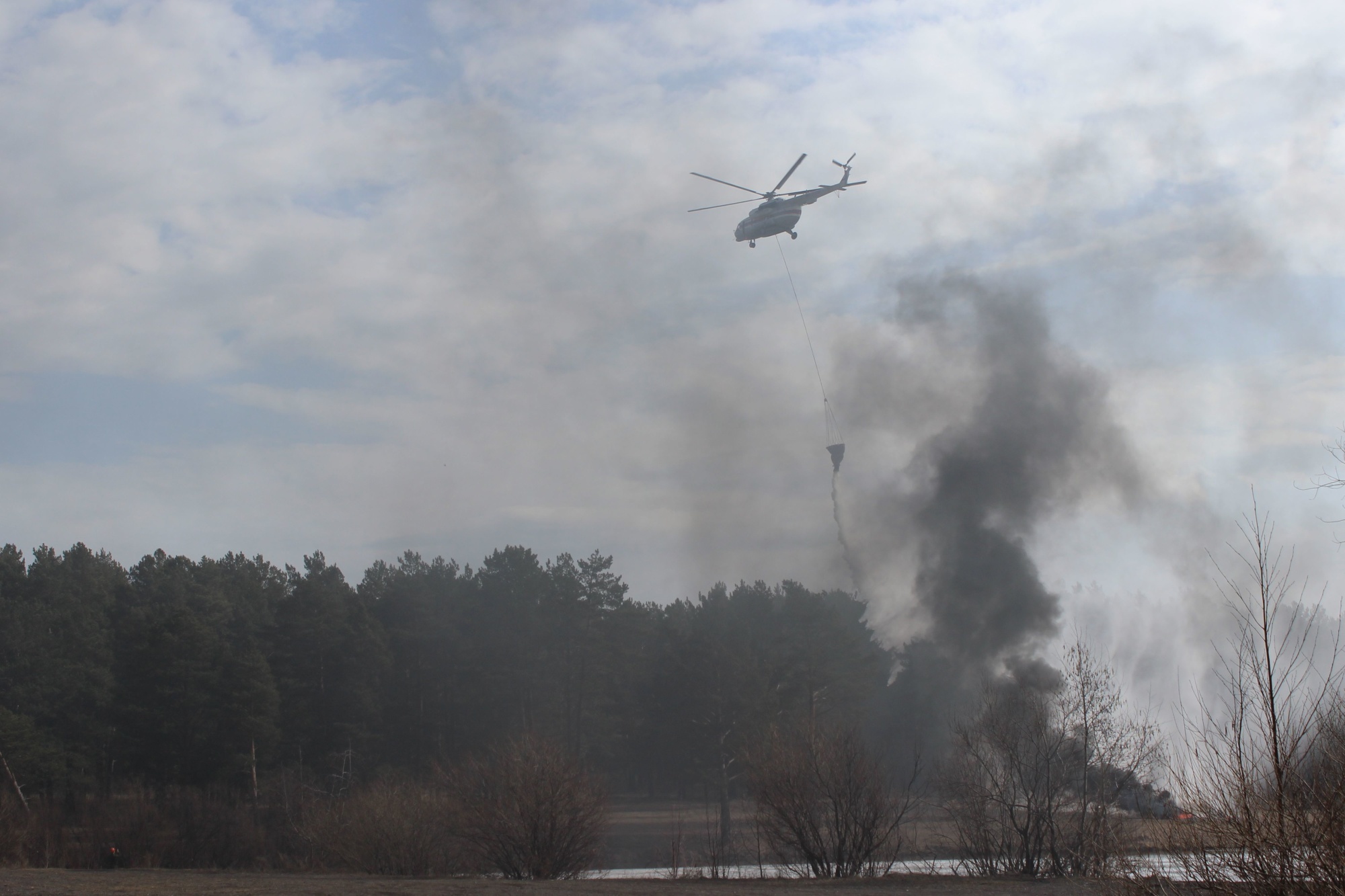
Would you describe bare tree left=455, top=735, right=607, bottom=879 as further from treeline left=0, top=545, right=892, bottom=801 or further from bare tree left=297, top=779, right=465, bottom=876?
treeline left=0, top=545, right=892, bottom=801

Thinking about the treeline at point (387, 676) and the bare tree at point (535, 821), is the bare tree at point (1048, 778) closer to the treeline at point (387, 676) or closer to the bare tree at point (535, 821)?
the bare tree at point (535, 821)

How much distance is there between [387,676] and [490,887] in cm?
3932

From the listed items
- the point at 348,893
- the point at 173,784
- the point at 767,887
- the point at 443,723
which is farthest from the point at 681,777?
the point at 348,893

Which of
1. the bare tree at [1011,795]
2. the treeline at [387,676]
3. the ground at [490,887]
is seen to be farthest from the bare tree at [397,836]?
the bare tree at [1011,795]

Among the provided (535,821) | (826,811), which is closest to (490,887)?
(535,821)

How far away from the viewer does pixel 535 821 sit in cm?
3412

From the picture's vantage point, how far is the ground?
83.3ft

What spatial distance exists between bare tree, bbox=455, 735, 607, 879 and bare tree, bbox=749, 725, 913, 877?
20.3 feet

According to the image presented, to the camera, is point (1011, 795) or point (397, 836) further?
point (397, 836)

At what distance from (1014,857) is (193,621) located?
45815mm

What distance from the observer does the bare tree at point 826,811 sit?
3328 centimetres

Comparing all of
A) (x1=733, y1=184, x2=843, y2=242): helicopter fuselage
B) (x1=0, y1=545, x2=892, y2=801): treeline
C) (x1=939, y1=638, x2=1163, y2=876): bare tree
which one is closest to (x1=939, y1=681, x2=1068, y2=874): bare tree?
(x1=939, y1=638, x2=1163, y2=876): bare tree

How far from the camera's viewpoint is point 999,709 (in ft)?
122

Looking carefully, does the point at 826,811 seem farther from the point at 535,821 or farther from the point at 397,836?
the point at 397,836
